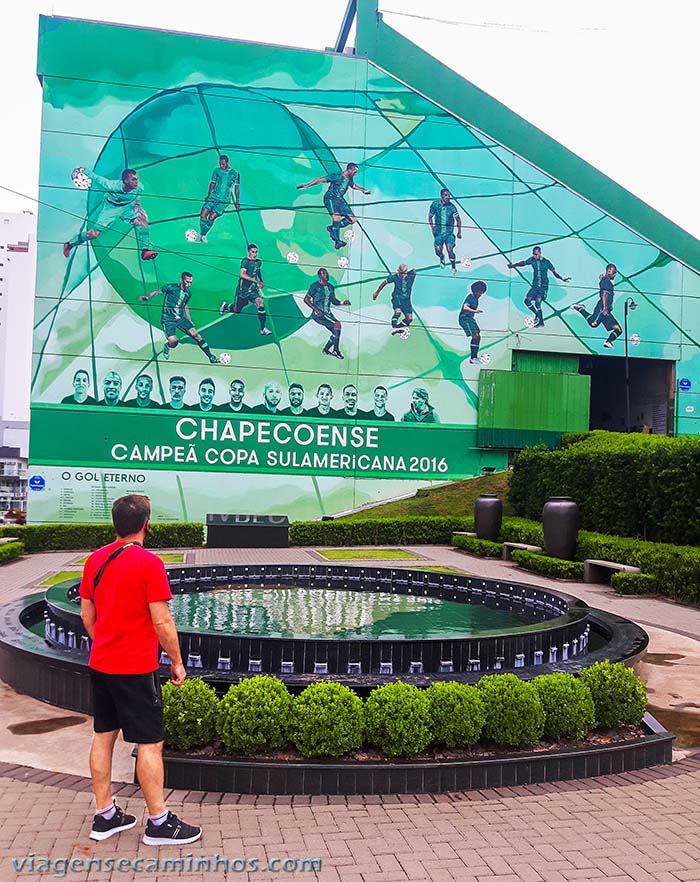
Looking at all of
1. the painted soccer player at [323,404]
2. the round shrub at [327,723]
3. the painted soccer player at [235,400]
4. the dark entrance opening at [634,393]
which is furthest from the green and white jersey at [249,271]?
the round shrub at [327,723]

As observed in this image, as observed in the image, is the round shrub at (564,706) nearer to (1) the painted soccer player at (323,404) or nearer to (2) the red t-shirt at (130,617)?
(2) the red t-shirt at (130,617)

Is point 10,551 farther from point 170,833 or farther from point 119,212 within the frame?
point 170,833

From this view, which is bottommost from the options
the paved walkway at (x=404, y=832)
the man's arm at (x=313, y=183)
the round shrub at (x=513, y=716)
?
the paved walkway at (x=404, y=832)

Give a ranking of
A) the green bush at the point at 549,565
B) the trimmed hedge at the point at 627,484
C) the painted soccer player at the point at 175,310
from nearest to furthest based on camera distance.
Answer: the trimmed hedge at the point at 627,484 < the green bush at the point at 549,565 < the painted soccer player at the point at 175,310

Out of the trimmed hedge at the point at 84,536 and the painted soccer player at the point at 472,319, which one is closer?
the trimmed hedge at the point at 84,536

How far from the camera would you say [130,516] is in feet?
13.8

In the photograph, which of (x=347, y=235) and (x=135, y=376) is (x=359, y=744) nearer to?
(x=135, y=376)

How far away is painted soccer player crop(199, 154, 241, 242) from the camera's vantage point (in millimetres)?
30219

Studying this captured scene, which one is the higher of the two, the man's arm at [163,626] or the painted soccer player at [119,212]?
the painted soccer player at [119,212]

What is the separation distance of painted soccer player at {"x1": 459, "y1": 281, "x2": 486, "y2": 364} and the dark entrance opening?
5964mm

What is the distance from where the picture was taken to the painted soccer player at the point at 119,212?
2933 centimetres

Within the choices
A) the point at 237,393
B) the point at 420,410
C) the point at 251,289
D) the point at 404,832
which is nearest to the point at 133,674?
the point at 404,832

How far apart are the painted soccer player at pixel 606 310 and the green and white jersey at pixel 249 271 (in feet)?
45.3

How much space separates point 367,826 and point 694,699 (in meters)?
4.41
